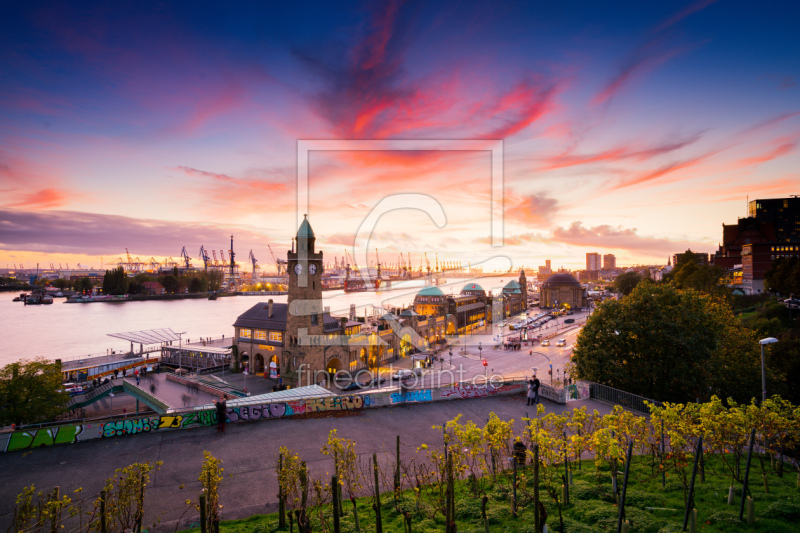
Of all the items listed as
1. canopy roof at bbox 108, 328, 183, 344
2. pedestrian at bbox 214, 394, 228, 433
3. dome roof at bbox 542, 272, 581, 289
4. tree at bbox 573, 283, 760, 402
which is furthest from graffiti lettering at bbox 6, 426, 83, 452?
dome roof at bbox 542, 272, 581, 289

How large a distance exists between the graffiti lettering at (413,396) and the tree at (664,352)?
10720 mm

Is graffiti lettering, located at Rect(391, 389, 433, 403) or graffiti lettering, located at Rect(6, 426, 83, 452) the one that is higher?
graffiti lettering, located at Rect(6, 426, 83, 452)

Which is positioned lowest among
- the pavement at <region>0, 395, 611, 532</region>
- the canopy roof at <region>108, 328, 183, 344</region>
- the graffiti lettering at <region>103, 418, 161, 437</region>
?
the canopy roof at <region>108, 328, 183, 344</region>

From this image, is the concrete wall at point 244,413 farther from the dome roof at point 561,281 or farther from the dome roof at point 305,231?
the dome roof at point 561,281

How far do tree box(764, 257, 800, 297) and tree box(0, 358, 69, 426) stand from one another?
77824mm

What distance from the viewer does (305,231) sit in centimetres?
3931

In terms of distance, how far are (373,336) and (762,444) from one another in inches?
1597

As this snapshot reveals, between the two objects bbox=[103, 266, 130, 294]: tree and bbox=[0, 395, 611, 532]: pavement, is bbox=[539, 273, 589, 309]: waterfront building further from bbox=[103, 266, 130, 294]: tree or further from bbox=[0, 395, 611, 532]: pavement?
bbox=[103, 266, 130, 294]: tree

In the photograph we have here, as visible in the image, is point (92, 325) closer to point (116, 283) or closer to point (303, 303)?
point (116, 283)

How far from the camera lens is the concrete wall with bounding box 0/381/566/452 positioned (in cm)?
1512

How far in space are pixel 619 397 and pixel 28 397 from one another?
37.5 metres

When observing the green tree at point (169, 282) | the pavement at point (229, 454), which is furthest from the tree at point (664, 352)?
the green tree at point (169, 282)

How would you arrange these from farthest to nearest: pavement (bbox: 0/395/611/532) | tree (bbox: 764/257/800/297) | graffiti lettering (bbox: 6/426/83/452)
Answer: tree (bbox: 764/257/800/297) → graffiti lettering (bbox: 6/426/83/452) → pavement (bbox: 0/395/611/532)

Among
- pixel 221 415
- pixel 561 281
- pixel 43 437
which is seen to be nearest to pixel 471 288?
pixel 561 281
